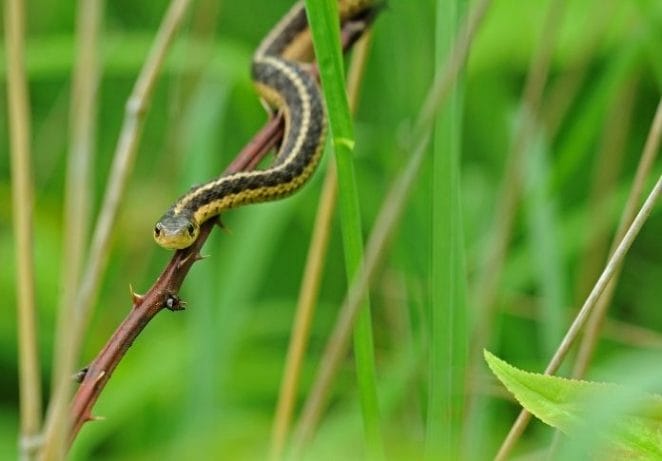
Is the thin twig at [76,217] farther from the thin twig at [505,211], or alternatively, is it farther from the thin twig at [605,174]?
Result: the thin twig at [605,174]

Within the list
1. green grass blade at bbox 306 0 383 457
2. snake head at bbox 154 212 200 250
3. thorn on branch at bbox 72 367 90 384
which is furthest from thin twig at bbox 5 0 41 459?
green grass blade at bbox 306 0 383 457

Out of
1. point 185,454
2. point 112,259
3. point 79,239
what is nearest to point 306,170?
point 79,239

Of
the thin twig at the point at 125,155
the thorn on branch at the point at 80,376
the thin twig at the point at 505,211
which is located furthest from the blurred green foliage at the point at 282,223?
the thorn on branch at the point at 80,376


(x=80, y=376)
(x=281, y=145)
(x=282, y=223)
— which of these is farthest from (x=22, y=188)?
(x=282, y=223)

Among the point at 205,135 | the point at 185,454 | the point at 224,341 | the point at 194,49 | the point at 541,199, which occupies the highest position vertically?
the point at 194,49

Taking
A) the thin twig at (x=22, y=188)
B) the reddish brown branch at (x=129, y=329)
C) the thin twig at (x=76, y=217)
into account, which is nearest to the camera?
the reddish brown branch at (x=129, y=329)

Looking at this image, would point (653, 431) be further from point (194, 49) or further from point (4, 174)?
point (4, 174)

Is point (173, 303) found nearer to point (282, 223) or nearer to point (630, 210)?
point (630, 210)

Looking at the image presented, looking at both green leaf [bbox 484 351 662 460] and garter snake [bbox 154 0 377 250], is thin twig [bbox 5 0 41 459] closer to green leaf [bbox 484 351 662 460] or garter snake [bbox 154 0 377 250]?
garter snake [bbox 154 0 377 250]
